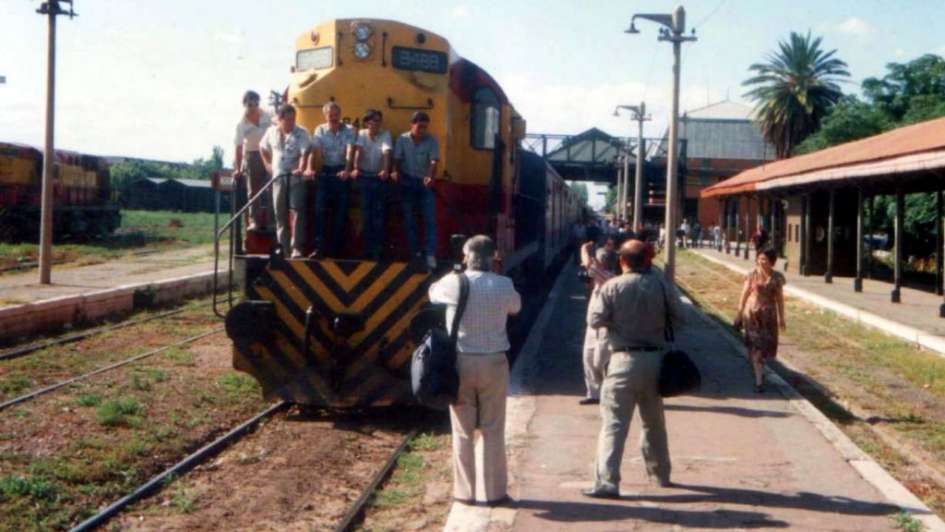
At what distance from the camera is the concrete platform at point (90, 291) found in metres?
16.0

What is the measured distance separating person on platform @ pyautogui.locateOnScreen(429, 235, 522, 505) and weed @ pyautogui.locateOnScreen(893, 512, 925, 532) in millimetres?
2467

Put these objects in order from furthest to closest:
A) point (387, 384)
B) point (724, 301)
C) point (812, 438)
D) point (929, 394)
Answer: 1. point (724, 301)
2. point (929, 394)
3. point (387, 384)
4. point (812, 438)

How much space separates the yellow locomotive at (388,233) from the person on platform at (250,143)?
2.05 ft

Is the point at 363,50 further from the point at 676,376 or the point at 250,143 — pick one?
the point at 676,376

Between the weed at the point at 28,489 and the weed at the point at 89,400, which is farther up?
the weed at the point at 89,400

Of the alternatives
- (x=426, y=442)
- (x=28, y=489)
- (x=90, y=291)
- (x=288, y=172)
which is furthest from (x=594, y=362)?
(x=90, y=291)

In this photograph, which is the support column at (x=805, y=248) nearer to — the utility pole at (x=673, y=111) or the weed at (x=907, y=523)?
the utility pole at (x=673, y=111)

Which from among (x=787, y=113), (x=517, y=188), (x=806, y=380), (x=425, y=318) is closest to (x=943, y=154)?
(x=806, y=380)

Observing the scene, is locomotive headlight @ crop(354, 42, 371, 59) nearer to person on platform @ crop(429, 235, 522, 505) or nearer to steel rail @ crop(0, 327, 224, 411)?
steel rail @ crop(0, 327, 224, 411)

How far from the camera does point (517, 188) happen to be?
53.5ft

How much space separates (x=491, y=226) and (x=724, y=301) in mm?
13330

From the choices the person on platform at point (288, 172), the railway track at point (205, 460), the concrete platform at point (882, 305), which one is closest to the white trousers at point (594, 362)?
the railway track at point (205, 460)

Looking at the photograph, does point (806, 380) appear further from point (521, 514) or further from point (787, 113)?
point (787, 113)

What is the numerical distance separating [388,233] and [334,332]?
1.61 meters
